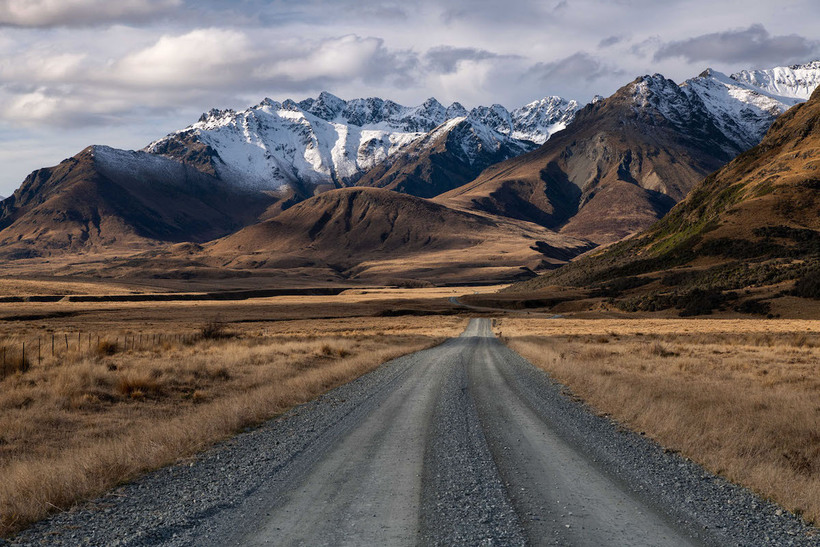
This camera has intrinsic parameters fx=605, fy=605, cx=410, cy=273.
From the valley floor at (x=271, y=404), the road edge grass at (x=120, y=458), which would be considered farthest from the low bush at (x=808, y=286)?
the road edge grass at (x=120, y=458)

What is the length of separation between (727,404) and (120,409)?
16891 millimetres

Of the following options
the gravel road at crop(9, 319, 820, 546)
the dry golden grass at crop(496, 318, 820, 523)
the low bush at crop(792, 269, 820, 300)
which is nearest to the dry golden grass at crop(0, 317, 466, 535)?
the gravel road at crop(9, 319, 820, 546)

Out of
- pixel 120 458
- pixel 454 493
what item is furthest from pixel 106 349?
pixel 454 493

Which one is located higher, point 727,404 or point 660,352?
point 727,404

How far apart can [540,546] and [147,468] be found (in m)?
7.04

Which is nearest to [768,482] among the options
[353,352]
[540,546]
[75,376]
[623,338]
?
[540,546]

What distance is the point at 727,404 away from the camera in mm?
16234

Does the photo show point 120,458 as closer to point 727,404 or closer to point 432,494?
point 432,494

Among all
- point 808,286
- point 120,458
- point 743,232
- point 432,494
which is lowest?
point 808,286

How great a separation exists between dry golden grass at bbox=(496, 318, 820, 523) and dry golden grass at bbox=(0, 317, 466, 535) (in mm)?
9227

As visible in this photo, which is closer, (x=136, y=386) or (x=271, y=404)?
(x=271, y=404)

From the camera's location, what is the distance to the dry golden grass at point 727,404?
1003cm

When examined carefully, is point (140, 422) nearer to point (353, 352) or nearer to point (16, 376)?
point (16, 376)

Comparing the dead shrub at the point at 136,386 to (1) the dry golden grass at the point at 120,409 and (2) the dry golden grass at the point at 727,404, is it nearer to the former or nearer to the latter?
(1) the dry golden grass at the point at 120,409
